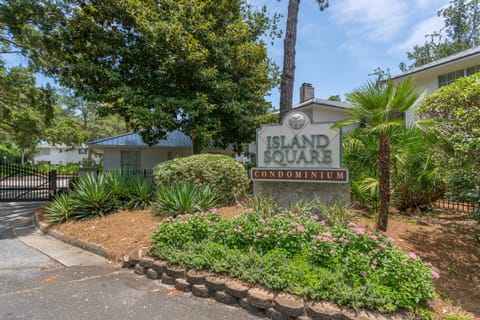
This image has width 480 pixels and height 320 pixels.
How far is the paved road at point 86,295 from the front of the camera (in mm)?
3074

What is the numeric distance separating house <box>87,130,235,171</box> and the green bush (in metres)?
8.26

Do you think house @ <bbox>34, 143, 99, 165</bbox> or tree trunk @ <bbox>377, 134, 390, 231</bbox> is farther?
house @ <bbox>34, 143, 99, 165</bbox>

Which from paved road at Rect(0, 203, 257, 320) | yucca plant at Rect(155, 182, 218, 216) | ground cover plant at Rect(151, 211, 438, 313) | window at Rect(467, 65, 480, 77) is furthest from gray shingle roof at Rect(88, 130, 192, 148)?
window at Rect(467, 65, 480, 77)

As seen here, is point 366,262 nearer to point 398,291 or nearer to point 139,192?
point 398,291

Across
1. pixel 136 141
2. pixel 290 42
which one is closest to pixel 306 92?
pixel 290 42

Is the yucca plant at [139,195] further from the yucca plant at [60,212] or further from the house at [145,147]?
the house at [145,147]

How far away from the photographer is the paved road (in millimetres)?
3074

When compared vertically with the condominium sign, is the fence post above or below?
below

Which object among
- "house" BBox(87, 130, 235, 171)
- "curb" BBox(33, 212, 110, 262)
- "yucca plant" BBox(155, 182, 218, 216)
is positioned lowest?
"curb" BBox(33, 212, 110, 262)

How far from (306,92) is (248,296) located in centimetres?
1791

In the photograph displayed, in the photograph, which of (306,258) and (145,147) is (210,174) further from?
(145,147)

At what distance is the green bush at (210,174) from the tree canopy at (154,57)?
2.35 meters

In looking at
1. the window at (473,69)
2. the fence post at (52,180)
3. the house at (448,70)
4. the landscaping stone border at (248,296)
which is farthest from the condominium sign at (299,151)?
the window at (473,69)

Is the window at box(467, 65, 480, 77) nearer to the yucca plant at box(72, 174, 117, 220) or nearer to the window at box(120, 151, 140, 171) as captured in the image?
the yucca plant at box(72, 174, 117, 220)
